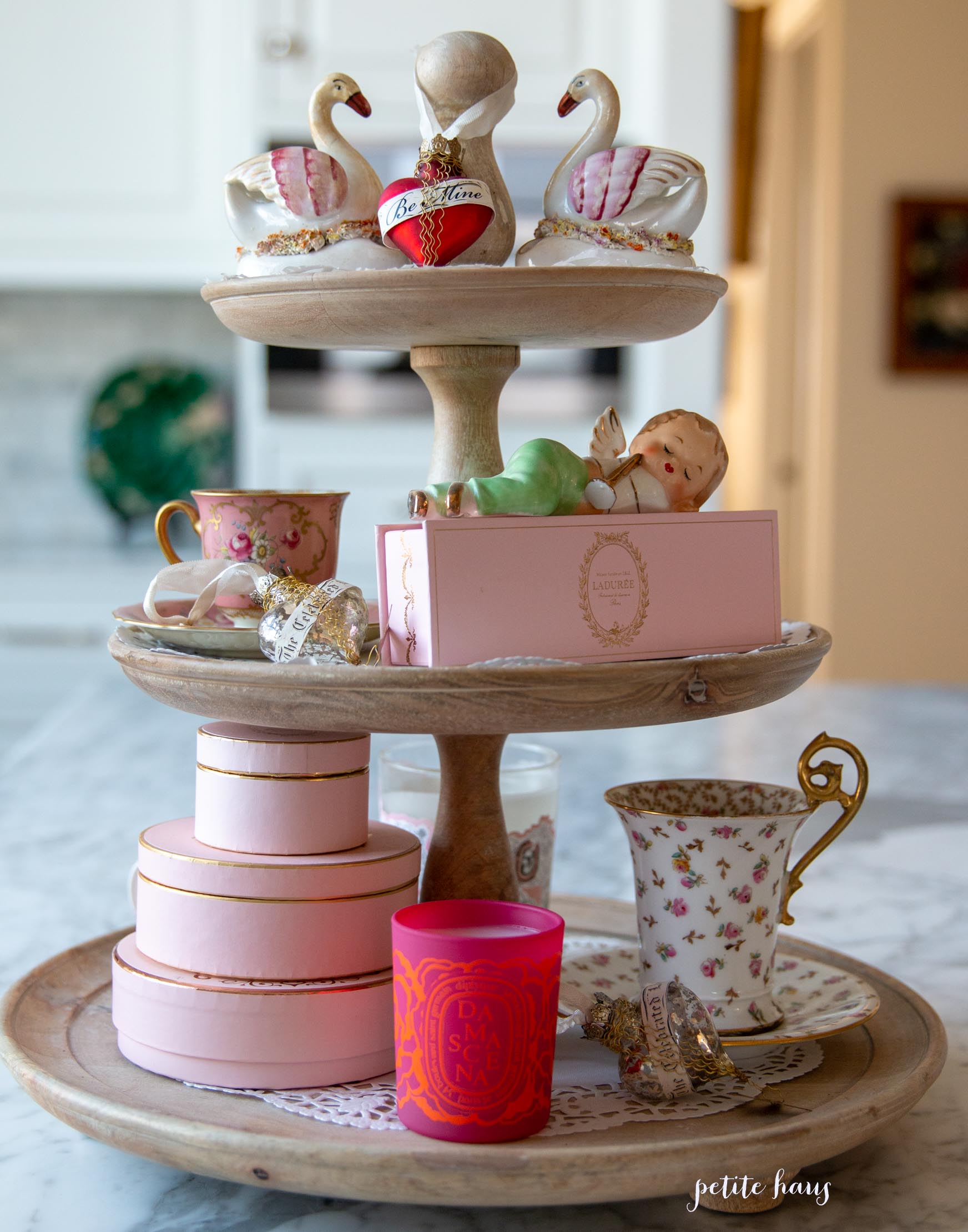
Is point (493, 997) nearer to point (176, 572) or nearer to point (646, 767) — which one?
point (176, 572)

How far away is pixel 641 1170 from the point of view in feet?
2.06

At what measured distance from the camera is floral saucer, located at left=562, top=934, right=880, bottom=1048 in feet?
2.66

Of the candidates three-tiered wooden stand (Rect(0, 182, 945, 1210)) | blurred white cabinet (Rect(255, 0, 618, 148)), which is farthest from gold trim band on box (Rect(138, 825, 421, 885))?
blurred white cabinet (Rect(255, 0, 618, 148))

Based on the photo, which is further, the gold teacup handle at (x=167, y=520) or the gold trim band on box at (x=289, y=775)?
the gold teacup handle at (x=167, y=520)

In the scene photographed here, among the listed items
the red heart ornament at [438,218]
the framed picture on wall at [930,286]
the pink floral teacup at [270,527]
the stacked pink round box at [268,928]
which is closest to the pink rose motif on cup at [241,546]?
the pink floral teacup at [270,527]

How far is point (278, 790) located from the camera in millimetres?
790

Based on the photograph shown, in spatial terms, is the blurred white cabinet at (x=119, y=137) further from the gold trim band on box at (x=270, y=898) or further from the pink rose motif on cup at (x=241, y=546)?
the gold trim band on box at (x=270, y=898)

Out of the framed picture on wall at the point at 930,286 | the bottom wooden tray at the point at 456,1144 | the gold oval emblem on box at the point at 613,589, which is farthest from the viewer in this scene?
the framed picture on wall at the point at 930,286

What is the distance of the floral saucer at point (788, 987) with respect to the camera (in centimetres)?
81

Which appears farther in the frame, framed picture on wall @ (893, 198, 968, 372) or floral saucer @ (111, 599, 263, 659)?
framed picture on wall @ (893, 198, 968, 372)

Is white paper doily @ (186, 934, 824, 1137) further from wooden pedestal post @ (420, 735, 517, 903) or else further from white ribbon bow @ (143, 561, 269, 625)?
white ribbon bow @ (143, 561, 269, 625)

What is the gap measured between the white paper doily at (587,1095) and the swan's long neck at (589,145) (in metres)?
0.51
